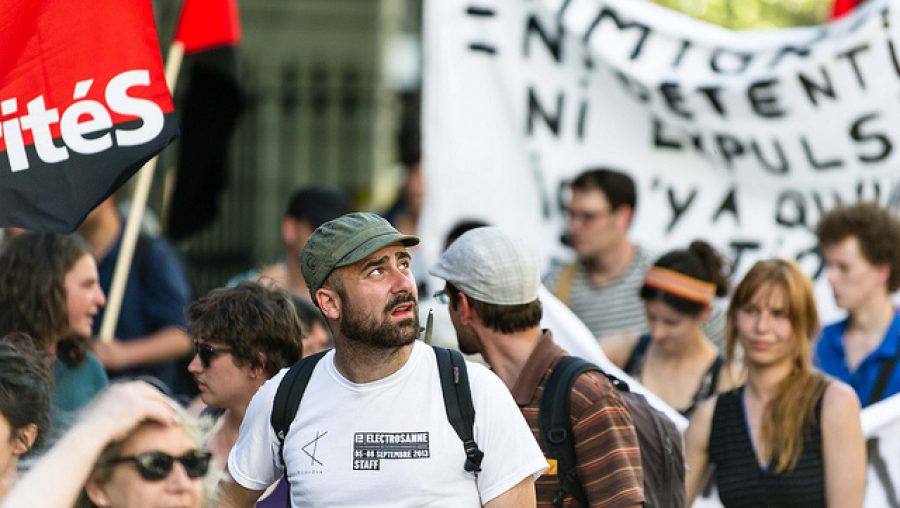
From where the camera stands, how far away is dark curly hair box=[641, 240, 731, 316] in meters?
6.68

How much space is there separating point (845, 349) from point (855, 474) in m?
1.37

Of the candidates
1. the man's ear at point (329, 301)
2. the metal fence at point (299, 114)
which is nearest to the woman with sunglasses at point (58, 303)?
the man's ear at point (329, 301)

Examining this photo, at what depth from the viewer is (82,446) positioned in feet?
A: 11.6

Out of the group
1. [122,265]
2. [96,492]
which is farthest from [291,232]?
[96,492]

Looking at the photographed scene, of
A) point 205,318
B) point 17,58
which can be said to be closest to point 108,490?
point 205,318

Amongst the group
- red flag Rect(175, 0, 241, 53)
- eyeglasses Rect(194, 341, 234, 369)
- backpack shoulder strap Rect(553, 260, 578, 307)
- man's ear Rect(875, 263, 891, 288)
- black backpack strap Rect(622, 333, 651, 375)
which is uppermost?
red flag Rect(175, 0, 241, 53)

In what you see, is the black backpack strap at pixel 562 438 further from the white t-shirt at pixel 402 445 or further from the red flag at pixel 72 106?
the red flag at pixel 72 106

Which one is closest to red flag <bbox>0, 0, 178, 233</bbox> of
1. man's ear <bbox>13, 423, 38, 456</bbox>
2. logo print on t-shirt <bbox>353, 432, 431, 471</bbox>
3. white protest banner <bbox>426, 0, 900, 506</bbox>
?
man's ear <bbox>13, 423, 38, 456</bbox>

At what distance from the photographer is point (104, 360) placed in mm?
7312

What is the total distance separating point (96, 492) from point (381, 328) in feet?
3.00

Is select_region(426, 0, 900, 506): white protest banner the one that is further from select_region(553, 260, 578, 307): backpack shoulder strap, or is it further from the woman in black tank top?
the woman in black tank top

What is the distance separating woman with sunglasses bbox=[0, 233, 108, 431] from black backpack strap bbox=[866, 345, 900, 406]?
2.97 metres

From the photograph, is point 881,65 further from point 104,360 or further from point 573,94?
point 104,360

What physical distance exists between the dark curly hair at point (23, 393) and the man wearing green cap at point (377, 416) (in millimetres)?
551
